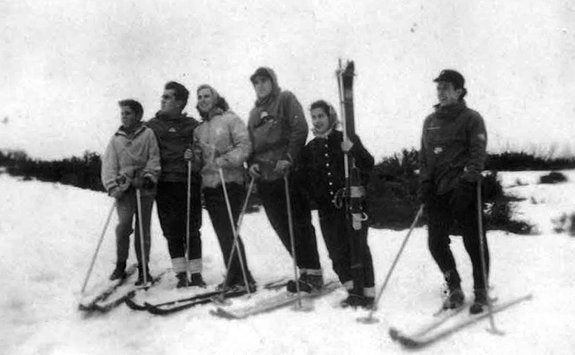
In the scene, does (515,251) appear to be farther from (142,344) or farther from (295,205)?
(142,344)

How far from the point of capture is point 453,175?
4.70 meters

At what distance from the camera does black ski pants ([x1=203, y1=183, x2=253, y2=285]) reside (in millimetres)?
5645

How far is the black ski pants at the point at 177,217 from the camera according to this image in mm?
5801

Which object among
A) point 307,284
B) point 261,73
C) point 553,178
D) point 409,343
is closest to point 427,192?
point 307,284

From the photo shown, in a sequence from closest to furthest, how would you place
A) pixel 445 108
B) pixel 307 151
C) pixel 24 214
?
1. pixel 445 108
2. pixel 307 151
3. pixel 24 214

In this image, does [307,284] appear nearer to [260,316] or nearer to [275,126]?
[260,316]

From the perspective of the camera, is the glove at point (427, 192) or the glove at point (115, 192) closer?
the glove at point (427, 192)

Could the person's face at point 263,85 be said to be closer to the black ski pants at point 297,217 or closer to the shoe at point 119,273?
the black ski pants at point 297,217

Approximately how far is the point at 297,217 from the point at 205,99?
1571mm

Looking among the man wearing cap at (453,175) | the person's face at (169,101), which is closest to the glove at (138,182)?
the person's face at (169,101)

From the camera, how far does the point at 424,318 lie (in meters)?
4.41

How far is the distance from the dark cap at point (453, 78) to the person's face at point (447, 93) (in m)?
0.03

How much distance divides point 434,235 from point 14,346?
3.57m

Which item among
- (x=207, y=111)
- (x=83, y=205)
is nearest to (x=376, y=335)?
(x=207, y=111)
